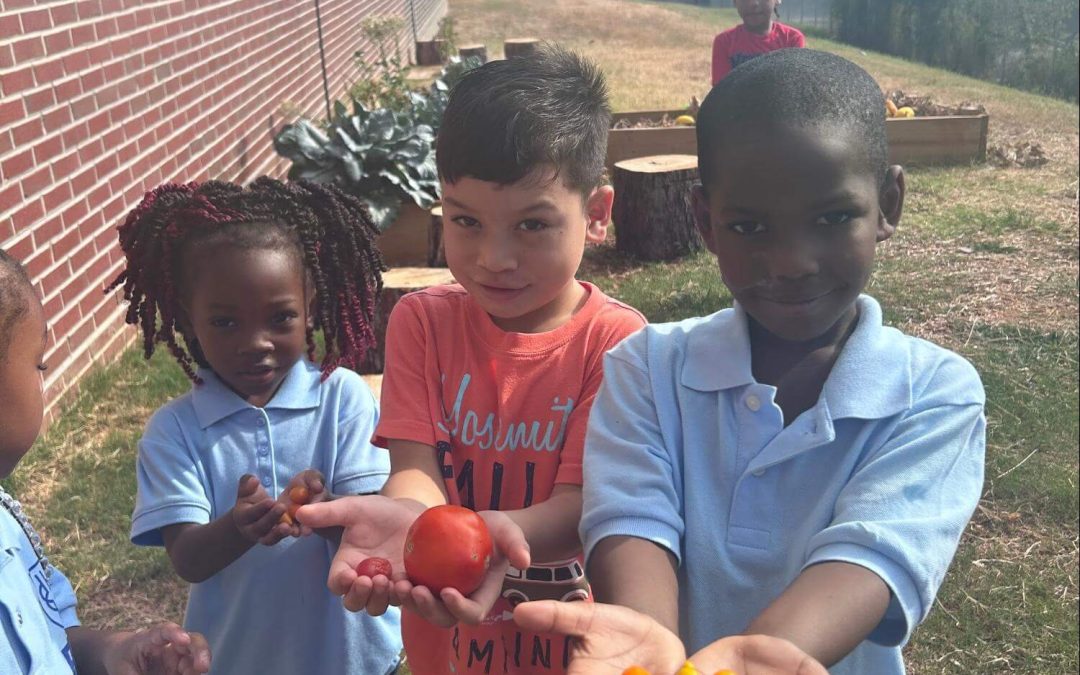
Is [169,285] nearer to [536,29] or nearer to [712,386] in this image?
[712,386]

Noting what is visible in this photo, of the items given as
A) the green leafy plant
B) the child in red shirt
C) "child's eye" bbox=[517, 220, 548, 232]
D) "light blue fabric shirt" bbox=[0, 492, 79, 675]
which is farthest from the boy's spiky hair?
the child in red shirt

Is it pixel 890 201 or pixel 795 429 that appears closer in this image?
pixel 795 429

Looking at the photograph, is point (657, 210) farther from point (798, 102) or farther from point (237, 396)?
point (798, 102)

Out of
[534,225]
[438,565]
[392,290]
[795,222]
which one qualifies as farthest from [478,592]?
[392,290]

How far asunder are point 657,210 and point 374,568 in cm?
591

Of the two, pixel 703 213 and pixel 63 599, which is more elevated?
pixel 703 213

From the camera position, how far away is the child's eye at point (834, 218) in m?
1.57

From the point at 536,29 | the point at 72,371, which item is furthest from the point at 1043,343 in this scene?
the point at 536,29

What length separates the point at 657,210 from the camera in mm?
7363

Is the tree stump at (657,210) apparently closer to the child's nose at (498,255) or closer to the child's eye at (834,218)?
the child's nose at (498,255)

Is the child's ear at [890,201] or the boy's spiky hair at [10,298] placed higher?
the child's ear at [890,201]

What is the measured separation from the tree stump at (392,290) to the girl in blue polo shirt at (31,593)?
305 cm

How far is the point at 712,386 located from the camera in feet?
5.52

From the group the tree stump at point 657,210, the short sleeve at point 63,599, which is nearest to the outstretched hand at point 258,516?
the short sleeve at point 63,599
